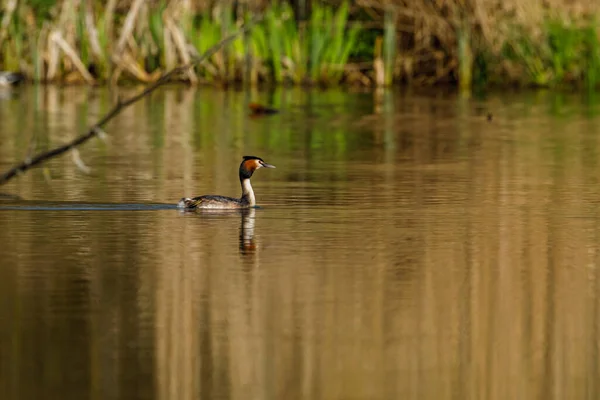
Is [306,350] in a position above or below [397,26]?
below

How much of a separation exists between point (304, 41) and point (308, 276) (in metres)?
19.3

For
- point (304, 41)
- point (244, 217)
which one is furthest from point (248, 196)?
point (304, 41)

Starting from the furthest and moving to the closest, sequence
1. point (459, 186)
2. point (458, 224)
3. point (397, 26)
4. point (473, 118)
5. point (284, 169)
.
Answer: point (397, 26)
point (473, 118)
point (284, 169)
point (459, 186)
point (458, 224)

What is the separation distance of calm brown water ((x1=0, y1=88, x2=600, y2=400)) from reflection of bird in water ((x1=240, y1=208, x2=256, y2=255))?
3cm

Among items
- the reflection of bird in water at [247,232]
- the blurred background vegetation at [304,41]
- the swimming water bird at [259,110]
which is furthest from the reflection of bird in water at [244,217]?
the blurred background vegetation at [304,41]

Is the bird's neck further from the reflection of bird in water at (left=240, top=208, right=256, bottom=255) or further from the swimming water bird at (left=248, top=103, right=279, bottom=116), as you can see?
the swimming water bird at (left=248, top=103, right=279, bottom=116)

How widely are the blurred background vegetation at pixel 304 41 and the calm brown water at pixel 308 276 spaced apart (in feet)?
30.7

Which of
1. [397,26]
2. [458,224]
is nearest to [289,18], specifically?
[397,26]

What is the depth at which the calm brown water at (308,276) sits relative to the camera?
259 inches

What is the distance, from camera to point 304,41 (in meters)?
27.9

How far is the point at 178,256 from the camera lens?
31.6 feet

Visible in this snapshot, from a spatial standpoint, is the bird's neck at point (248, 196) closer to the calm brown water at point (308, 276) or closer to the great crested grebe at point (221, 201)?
the great crested grebe at point (221, 201)

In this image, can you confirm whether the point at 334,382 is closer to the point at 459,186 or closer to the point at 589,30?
the point at 459,186

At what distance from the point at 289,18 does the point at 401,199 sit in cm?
1536
